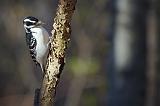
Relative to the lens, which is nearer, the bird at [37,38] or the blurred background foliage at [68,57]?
the bird at [37,38]

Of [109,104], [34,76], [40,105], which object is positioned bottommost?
[34,76]

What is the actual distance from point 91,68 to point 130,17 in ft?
7.26

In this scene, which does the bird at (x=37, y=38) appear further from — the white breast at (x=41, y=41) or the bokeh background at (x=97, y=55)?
the bokeh background at (x=97, y=55)

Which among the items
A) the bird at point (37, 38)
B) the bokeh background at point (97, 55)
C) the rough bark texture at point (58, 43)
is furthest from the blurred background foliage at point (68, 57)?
the rough bark texture at point (58, 43)

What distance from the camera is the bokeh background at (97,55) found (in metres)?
4.60

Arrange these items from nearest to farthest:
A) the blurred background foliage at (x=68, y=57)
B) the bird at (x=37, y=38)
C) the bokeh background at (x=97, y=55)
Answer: the bird at (x=37, y=38)
the bokeh background at (x=97, y=55)
the blurred background foliage at (x=68, y=57)

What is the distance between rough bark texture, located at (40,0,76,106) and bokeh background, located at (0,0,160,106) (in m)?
2.88

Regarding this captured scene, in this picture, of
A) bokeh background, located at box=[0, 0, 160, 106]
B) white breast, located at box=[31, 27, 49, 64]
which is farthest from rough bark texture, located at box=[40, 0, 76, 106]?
bokeh background, located at box=[0, 0, 160, 106]

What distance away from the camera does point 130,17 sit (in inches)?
183

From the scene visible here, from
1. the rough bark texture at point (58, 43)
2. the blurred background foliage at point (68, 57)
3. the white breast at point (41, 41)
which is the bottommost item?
the blurred background foliage at point (68, 57)

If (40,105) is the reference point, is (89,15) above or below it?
below

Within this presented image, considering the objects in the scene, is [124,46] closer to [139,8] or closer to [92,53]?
[139,8]

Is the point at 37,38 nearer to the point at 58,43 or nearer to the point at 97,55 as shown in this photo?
the point at 58,43

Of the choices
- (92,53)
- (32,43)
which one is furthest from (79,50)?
(32,43)
